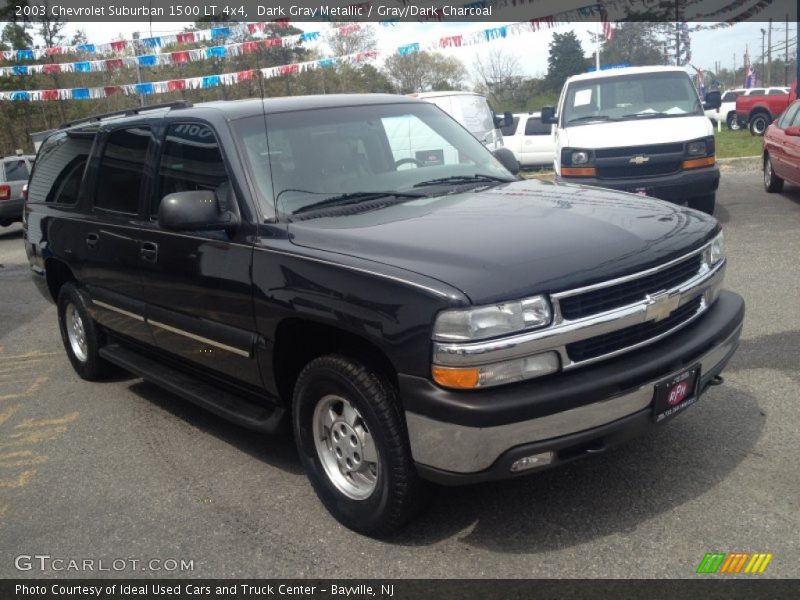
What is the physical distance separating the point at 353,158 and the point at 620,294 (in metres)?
1.69

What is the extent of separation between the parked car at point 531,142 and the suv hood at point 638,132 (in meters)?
11.0

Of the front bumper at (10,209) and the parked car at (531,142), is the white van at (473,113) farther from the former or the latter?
the front bumper at (10,209)

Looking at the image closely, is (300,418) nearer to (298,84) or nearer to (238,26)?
(238,26)

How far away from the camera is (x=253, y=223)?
3703 mm

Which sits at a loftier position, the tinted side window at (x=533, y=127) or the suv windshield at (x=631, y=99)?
the suv windshield at (x=631, y=99)

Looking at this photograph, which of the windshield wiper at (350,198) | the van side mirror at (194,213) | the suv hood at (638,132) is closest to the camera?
the van side mirror at (194,213)

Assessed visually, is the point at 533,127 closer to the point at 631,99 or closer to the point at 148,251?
the point at 631,99

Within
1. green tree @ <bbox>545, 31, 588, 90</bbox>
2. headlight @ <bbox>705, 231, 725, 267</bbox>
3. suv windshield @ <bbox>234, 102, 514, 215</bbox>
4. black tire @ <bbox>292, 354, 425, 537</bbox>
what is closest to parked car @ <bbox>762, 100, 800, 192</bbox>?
suv windshield @ <bbox>234, 102, 514, 215</bbox>

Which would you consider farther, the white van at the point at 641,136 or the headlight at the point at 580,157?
the headlight at the point at 580,157

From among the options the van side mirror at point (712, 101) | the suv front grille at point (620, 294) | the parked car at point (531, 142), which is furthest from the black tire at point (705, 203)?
the parked car at point (531, 142)

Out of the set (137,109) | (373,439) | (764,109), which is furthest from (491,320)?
(764,109)

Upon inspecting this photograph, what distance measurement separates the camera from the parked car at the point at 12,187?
645 inches

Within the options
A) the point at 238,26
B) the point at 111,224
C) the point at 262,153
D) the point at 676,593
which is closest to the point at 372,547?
the point at 676,593

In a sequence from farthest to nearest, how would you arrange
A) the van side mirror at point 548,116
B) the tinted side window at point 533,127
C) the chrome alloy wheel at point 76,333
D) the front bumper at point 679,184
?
the tinted side window at point 533,127
the van side mirror at point 548,116
the front bumper at point 679,184
the chrome alloy wheel at point 76,333
